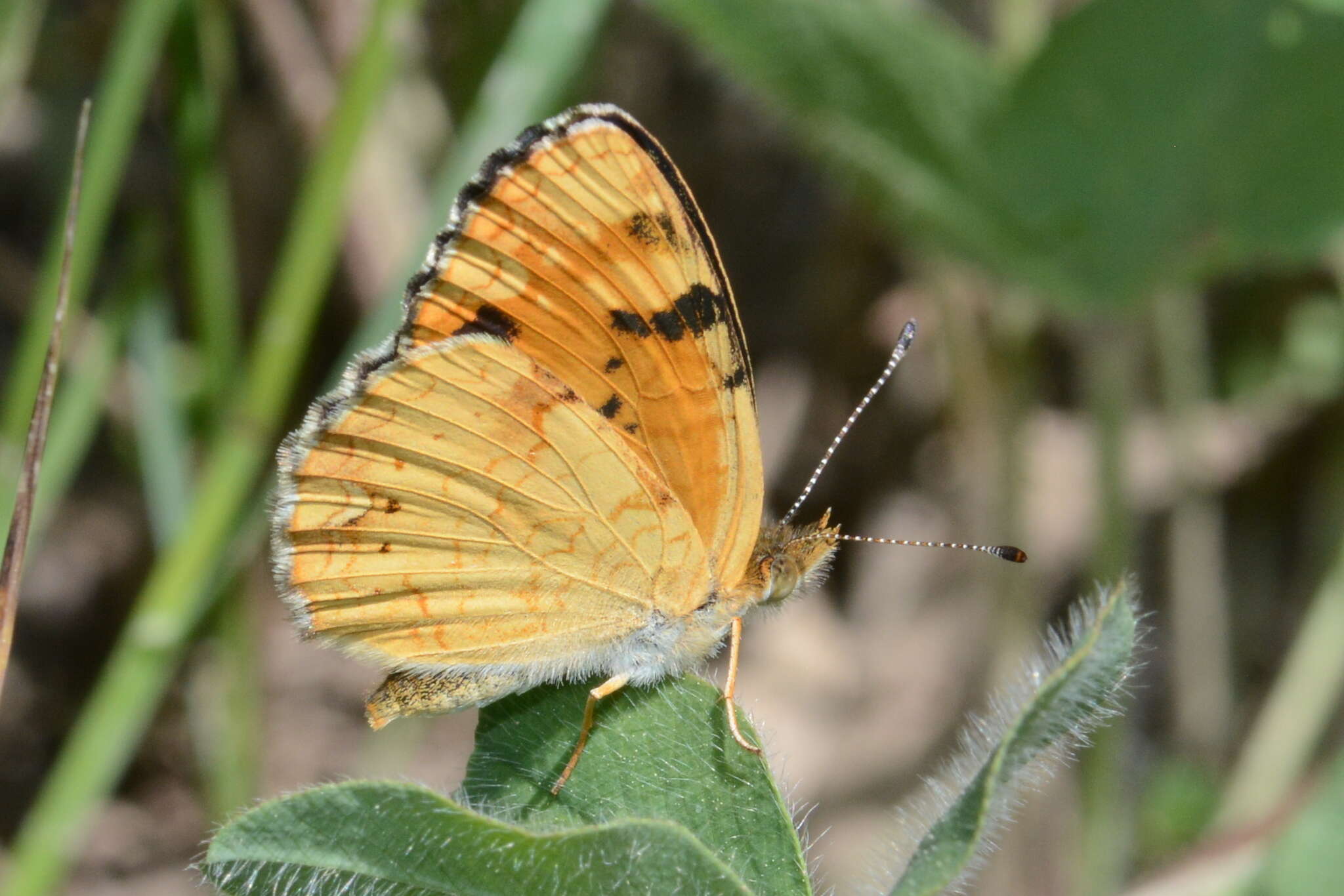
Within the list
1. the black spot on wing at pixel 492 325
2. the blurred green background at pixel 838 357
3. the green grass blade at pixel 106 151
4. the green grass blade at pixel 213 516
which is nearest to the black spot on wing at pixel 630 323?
the black spot on wing at pixel 492 325

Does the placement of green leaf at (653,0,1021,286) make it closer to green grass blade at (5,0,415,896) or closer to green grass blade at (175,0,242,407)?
green grass blade at (5,0,415,896)

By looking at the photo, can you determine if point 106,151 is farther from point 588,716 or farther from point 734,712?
point 734,712

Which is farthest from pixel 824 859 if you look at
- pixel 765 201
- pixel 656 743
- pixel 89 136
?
pixel 89 136

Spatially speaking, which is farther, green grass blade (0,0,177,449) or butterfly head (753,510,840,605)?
green grass blade (0,0,177,449)

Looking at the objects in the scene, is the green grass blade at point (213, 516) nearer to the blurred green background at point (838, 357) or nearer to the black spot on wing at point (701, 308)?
the blurred green background at point (838, 357)

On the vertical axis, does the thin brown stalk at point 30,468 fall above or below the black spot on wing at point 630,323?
below

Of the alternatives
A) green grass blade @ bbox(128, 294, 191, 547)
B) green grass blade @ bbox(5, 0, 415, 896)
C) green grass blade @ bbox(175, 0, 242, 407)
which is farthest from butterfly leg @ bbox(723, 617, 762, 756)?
green grass blade @ bbox(175, 0, 242, 407)
